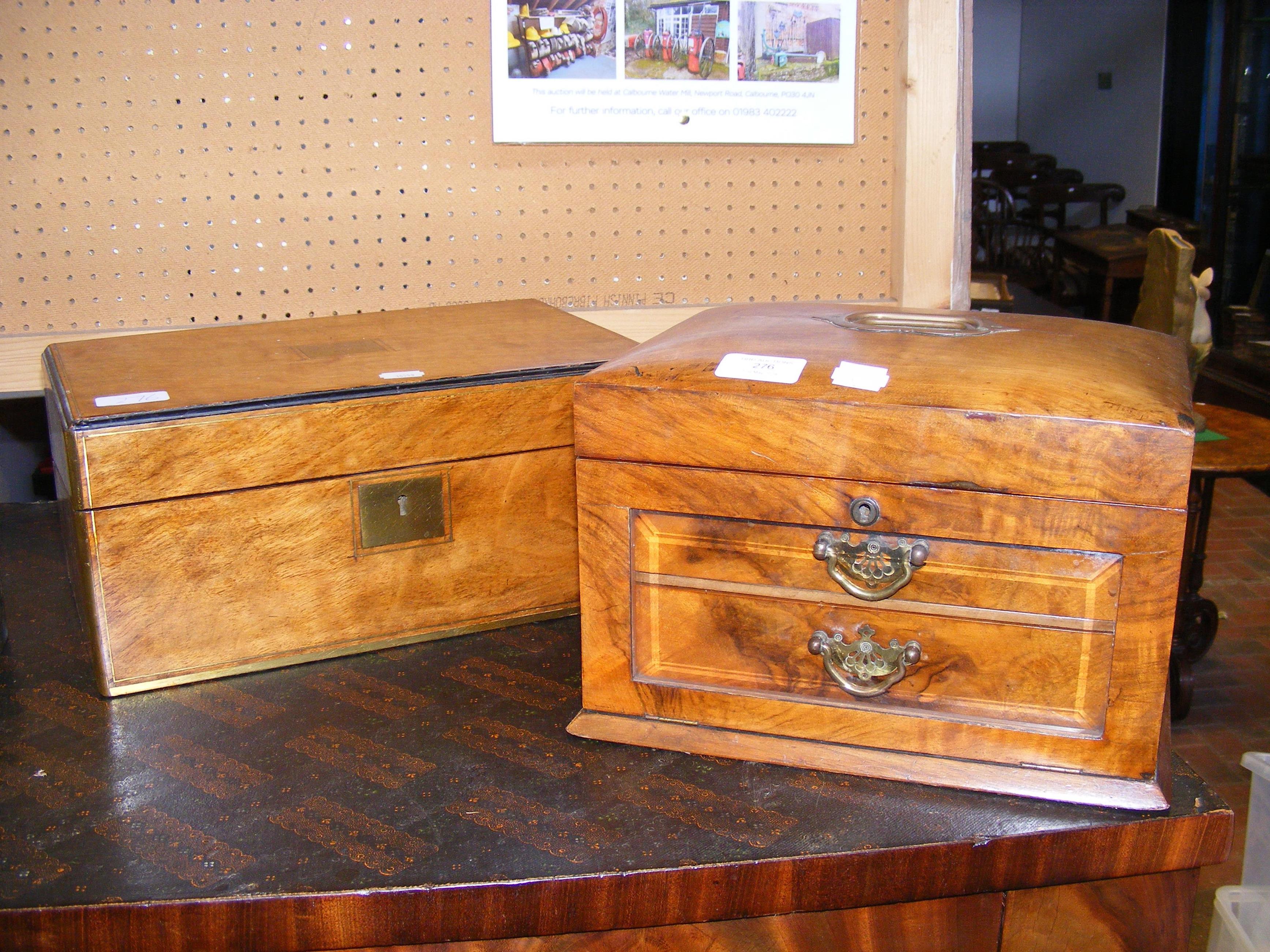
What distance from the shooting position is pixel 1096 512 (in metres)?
0.70

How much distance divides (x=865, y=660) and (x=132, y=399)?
1.99 ft

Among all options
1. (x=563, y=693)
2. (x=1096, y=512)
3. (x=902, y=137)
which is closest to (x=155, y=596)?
A: (x=563, y=693)

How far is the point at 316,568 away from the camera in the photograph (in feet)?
3.07

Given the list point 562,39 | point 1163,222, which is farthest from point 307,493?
point 1163,222

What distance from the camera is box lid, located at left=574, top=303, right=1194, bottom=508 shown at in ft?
2.26

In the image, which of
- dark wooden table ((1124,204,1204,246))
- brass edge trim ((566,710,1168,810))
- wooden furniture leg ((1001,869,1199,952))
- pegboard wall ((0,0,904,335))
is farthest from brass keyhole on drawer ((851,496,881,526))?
dark wooden table ((1124,204,1204,246))

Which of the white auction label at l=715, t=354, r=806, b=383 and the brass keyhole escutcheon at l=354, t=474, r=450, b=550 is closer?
the white auction label at l=715, t=354, r=806, b=383

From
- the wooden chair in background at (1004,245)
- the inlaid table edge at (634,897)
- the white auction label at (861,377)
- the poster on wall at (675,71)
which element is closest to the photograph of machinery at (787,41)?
the poster on wall at (675,71)

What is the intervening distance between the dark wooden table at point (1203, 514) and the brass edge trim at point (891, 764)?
1961mm

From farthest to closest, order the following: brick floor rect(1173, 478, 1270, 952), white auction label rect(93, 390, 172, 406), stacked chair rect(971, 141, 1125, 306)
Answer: stacked chair rect(971, 141, 1125, 306), brick floor rect(1173, 478, 1270, 952), white auction label rect(93, 390, 172, 406)

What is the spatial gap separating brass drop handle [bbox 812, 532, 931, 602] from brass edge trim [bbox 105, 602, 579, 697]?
34cm

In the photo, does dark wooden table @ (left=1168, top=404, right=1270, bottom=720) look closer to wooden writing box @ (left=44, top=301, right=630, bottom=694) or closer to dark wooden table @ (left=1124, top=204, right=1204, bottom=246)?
wooden writing box @ (left=44, top=301, right=630, bottom=694)

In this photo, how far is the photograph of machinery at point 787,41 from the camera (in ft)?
4.17

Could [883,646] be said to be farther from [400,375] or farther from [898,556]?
[400,375]
